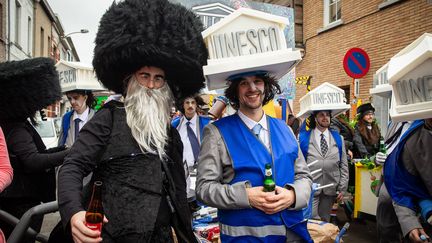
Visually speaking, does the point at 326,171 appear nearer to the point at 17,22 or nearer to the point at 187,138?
the point at 187,138

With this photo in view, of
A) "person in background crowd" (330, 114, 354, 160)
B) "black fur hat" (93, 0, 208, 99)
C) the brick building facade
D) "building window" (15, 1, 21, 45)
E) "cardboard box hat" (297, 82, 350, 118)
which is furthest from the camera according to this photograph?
"building window" (15, 1, 21, 45)

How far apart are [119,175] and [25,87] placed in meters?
1.91

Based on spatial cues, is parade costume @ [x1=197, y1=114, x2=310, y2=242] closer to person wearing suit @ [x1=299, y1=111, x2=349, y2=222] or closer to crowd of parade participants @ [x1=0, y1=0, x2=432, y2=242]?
crowd of parade participants @ [x1=0, y1=0, x2=432, y2=242]

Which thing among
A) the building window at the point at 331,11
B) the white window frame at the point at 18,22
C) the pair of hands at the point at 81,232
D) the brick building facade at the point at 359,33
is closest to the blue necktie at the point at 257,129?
the pair of hands at the point at 81,232

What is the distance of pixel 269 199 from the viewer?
80.3 inches

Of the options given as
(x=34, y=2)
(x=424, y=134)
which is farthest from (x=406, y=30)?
(x=34, y=2)

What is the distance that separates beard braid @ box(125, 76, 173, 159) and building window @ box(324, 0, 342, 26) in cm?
Answer: 1047

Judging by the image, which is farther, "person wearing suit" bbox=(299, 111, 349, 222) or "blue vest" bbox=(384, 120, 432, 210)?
"person wearing suit" bbox=(299, 111, 349, 222)

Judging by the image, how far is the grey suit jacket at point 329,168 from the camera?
178 inches

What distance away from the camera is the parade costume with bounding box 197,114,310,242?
6.96ft

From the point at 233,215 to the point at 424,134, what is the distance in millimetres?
1331

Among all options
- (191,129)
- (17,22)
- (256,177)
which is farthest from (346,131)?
(17,22)

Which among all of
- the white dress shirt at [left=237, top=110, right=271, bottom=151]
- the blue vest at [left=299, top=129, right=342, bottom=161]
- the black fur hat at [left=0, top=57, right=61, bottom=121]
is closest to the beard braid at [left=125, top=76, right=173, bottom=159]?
the white dress shirt at [left=237, top=110, right=271, bottom=151]

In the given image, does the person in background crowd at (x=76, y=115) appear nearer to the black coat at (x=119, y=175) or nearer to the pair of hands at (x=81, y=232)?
the black coat at (x=119, y=175)
